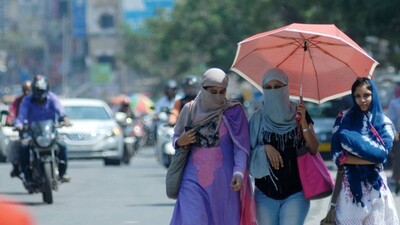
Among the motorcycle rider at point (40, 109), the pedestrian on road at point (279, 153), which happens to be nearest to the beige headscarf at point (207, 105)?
the pedestrian on road at point (279, 153)

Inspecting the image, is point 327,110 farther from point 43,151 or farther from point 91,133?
point 43,151

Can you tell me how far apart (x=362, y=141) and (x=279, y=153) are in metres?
0.53

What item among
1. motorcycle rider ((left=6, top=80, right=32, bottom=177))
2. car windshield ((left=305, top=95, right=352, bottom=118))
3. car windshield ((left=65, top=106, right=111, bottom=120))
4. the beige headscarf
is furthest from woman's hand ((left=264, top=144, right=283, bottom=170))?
car windshield ((left=305, top=95, right=352, bottom=118))

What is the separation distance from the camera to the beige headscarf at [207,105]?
27.7 feet

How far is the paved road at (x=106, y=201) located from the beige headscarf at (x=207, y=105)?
5412 millimetres

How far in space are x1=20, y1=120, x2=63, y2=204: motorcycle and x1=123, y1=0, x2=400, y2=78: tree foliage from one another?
14514mm

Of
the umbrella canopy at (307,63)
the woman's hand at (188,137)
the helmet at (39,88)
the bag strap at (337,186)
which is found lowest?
the helmet at (39,88)

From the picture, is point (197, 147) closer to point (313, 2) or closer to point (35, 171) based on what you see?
point (35, 171)

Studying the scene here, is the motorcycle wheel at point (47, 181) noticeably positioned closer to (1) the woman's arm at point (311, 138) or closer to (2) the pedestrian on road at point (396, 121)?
(2) the pedestrian on road at point (396, 121)

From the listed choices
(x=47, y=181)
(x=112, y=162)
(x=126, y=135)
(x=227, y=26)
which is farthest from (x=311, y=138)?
(x=227, y=26)

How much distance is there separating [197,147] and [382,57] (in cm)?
3578

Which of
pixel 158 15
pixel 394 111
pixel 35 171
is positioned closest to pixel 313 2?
pixel 394 111

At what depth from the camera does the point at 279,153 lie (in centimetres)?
868

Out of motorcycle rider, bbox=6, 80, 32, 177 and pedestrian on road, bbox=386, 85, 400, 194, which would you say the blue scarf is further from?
motorcycle rider, bbox=6, 80, 32, 177
